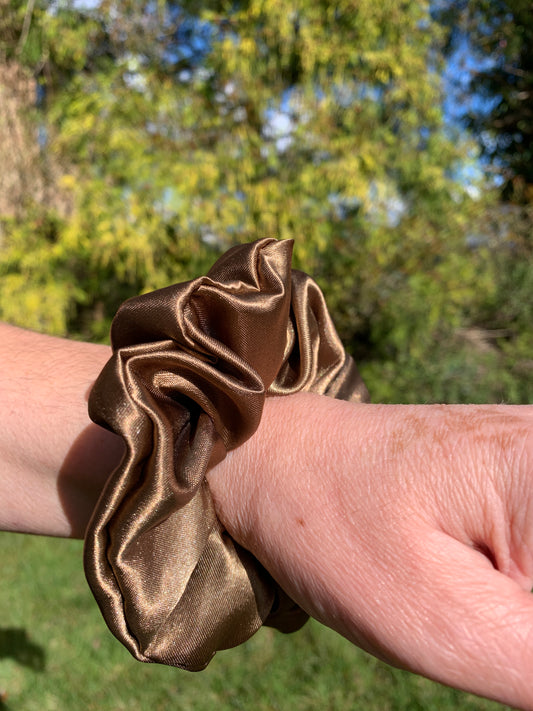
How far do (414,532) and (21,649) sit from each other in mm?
3255

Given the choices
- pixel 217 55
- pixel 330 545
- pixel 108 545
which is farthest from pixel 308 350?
pixel 217 55

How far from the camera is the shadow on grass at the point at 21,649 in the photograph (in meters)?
3.28

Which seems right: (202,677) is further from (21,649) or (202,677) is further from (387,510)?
(387,510)

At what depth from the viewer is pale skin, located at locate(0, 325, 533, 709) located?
38.1 inches

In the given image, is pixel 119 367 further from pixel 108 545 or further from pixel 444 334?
pixel 444 334

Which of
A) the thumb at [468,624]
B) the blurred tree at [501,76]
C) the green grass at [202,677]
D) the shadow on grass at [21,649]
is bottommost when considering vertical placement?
the shadow on grass at [21,649]

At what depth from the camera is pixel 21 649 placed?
11.2ft

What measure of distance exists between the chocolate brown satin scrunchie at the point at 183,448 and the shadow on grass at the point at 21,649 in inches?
101

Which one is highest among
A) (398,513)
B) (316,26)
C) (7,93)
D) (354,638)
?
(316,26)

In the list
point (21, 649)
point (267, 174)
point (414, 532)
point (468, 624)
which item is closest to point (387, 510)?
point (414, 532)

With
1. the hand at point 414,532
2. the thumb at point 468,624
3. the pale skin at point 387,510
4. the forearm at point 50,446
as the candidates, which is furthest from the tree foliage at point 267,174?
the thumb at point 468,624

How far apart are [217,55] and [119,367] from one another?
4769 millimetres

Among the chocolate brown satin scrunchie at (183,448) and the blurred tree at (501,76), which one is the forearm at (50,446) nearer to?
the chocolate brown satin scrunchie at (183,448)

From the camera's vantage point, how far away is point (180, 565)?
3.98 feet
